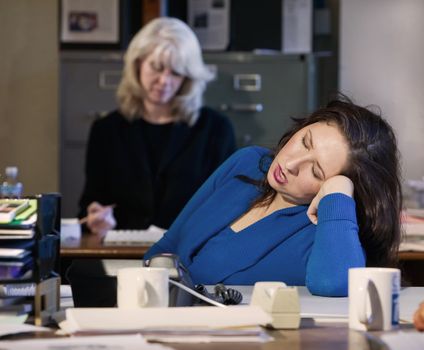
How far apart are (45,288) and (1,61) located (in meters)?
3.78

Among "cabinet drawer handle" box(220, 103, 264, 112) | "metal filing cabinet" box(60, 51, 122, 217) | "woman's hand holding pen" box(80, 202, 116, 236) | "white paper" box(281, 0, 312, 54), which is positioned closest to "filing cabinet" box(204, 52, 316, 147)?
"cabinet drawer handle" box(220, 103, 264, 112)

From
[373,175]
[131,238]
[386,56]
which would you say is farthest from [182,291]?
[386,56]

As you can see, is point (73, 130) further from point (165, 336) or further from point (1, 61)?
point (165, 336)

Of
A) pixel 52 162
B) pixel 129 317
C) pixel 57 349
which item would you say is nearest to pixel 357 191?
pixel 129 317

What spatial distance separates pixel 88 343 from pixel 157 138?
10.0 ft

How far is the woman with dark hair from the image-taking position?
6.66ft

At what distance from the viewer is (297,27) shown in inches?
198

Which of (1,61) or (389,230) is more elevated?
(1,61)

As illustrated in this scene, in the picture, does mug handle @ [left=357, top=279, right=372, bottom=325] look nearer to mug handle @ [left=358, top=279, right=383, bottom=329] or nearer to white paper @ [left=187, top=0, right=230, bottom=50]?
mug handle @ [left=358, top=279, right=383, bottom=329]

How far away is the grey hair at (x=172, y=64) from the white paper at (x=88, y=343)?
3.00 m

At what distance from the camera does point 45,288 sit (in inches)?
59.7

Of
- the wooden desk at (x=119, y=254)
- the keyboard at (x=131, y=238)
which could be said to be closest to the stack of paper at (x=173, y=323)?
the wooden desk at (x=119, y=254)

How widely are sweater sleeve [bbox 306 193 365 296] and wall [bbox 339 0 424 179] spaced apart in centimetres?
283

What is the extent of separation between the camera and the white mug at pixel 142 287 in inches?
59.5
